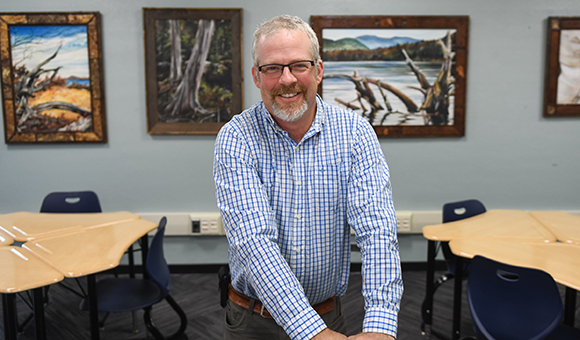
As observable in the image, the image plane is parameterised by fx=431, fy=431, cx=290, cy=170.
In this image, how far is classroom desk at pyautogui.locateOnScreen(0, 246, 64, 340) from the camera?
6.16 feet

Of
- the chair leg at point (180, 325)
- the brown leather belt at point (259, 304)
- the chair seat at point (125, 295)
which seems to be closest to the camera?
the brown leather belt at point (259, 304)

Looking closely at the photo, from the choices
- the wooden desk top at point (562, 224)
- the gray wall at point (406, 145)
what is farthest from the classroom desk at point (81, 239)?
the wooden desk top at point (562, 224)

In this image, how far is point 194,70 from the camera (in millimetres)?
3619

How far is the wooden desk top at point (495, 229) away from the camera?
2.52 meters

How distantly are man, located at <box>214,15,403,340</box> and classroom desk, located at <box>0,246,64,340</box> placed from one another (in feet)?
3.35

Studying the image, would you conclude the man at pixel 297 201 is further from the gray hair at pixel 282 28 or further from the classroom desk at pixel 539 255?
the classroom desk at pixel 539 255

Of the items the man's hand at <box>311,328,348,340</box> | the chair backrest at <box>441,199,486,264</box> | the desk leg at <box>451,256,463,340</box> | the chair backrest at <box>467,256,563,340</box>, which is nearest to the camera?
the man's hand at <box>311,328,348,340</box>

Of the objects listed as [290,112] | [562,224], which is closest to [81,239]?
[290,112]

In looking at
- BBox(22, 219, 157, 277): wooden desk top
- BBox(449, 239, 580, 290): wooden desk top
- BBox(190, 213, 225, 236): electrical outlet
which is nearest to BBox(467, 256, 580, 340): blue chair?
BBox(449, 239, 580, 290): wooden desk top

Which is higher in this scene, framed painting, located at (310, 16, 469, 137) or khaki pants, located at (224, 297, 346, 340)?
framed painting, located at (310, 16, 469, 137)

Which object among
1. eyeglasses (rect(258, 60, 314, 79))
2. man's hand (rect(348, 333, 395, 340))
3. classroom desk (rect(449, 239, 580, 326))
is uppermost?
eyeglasses (rect(258, 60, 314, 79))

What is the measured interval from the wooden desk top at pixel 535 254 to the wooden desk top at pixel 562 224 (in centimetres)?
12

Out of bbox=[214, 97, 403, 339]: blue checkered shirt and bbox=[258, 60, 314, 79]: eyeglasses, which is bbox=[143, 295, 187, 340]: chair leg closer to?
bbox=[214, 97, 403, 339]: blue checkered shirt

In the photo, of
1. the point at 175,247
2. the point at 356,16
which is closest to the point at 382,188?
the point at 356,16
